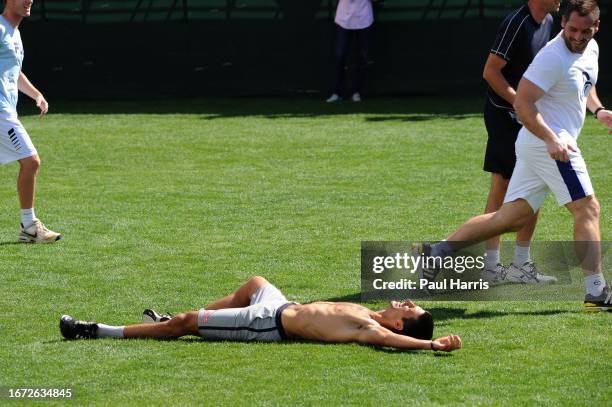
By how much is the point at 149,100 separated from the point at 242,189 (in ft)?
26.8

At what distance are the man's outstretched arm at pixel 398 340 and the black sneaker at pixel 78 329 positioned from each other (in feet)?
4.96

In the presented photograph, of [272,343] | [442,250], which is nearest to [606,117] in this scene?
[442,250]

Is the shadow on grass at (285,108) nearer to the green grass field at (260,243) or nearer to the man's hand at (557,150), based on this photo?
the green grass field at (260,243)

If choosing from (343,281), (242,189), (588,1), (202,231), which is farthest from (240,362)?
(242,189)

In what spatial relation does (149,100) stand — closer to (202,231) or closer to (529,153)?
(202,231)

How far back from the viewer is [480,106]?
1916cm

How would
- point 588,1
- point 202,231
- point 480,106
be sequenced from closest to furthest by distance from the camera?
point 588,1 < point 202,231 < point 480,106

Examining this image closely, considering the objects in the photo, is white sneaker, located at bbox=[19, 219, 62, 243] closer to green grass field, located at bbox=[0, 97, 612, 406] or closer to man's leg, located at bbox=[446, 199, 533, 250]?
green grass field, located at bbox=[0, 97, 612, 406]

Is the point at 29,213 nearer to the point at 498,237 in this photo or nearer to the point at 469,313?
the point at 498,237

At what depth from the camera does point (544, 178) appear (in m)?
8.05

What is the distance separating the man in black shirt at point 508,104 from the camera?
8.63 m

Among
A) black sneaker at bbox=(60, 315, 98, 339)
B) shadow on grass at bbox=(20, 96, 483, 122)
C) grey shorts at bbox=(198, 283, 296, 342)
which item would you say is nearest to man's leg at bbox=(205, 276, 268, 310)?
grey shorts at bbox=(198, 283, 296, 342)

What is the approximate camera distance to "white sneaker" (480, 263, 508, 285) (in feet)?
29.5

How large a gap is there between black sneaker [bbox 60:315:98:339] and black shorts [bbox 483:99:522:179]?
3.13 metres
